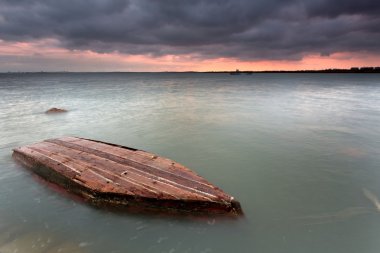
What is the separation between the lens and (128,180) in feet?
23.5

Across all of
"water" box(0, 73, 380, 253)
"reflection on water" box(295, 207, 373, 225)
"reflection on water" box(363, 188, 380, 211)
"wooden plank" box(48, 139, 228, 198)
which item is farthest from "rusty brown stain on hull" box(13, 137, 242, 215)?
"reflection on water" box(363, 188, 380, 211)

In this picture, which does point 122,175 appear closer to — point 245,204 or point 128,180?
point 128,180

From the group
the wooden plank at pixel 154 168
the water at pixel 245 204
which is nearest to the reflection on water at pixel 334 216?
the water at pixel 245 204

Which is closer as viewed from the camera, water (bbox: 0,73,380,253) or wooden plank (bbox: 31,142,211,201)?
water (bbox: 0,73,380,253)

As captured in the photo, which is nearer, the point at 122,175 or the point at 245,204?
the point at 245,204

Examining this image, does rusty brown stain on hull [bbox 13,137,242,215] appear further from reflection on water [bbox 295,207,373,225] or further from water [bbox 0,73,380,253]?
reflection on water [bbox 295,207,373,225]

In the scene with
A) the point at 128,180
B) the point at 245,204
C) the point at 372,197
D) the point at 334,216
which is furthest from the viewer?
the point at 372,197

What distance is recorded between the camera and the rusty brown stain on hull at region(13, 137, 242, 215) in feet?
20.9

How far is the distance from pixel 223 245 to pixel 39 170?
25.3 ft

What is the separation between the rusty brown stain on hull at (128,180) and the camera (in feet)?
20.9

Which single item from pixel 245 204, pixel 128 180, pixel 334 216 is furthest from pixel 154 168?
pixel 334 216

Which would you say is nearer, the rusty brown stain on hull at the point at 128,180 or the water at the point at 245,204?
the water at the point at 245,204

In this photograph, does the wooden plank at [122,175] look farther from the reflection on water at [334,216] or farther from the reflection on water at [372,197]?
the reflection on water at [372,197]

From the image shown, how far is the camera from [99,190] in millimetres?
6961
